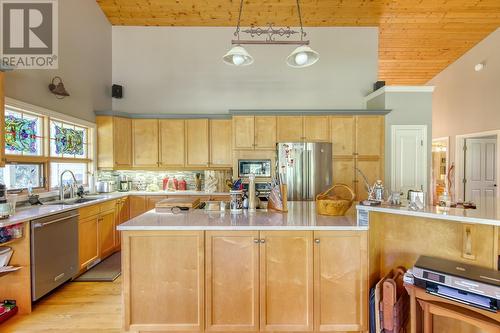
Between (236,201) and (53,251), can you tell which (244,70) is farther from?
(53,251)

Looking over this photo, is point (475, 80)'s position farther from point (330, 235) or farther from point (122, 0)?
point (122, 0)

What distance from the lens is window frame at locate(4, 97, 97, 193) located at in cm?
284

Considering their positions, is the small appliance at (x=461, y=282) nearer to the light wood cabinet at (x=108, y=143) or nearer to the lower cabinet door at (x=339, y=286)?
the lower cabinet door at (x=339, y=286)

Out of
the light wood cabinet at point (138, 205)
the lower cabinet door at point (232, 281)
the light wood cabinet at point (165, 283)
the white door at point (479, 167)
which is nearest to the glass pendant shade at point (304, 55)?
the lower cabinet door at point (232, 281)

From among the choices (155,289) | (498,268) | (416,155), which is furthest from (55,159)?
(416,155)

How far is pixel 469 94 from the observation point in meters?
5.48

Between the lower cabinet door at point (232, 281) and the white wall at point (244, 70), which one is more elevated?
the white wall at point (244, 70)

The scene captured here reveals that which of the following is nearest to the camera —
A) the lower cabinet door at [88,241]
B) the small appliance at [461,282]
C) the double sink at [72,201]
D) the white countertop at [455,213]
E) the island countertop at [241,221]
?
the small appliance at [461,282]

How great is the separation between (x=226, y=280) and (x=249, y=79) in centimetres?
395

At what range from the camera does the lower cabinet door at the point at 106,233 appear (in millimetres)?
3475

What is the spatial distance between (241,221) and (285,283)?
A: 56cm

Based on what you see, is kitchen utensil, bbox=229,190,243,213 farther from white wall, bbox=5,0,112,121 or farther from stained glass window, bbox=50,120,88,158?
stained glass window, bbox=50,120,88,158

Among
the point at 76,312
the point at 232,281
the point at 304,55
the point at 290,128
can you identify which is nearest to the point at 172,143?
the point at 290,128

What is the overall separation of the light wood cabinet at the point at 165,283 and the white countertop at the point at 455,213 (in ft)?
4.38
